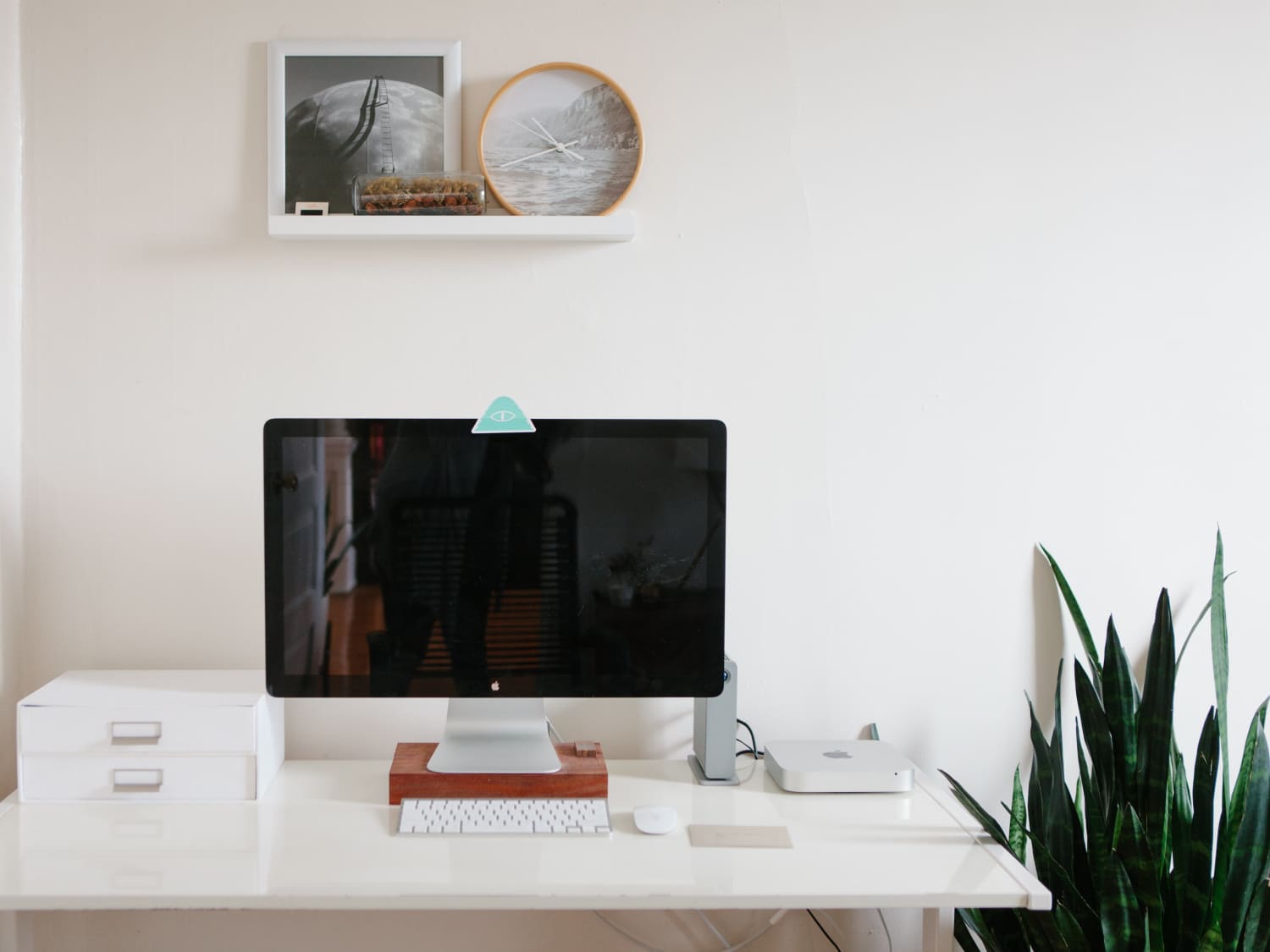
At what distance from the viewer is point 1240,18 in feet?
5.88

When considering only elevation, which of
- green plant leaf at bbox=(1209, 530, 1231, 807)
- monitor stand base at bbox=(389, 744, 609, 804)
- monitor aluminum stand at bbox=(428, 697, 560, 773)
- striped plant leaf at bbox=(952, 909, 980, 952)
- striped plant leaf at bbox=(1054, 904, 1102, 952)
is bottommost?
striped plant leaf at bbox=(952, 909, 980, 952)

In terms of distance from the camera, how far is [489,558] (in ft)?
5.00

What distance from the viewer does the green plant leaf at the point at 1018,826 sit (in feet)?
5.02

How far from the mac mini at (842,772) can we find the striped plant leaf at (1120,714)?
1.15 feet

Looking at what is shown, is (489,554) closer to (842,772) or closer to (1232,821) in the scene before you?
(842,772)

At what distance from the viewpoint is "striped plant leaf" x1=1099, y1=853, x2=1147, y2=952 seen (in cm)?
143

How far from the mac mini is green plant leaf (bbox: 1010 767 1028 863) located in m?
0.16

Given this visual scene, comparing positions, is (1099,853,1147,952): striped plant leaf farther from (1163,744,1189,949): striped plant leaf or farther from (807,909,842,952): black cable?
(807,909,842,952): black cable

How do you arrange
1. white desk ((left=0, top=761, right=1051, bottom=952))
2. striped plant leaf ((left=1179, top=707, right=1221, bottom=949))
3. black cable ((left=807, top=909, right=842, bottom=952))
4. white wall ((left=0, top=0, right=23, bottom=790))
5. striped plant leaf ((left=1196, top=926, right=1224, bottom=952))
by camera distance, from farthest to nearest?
1. black cable ((left=807, top=909, right=842, bottom=952))
2. white wall ((left=0, top=0, right=23, bottom=790))
3. striped plant leaf ((left=1179, top=707, right=1221, bottom=949))
4. striped plant leaf ((left=1196, top=926, right=1224, bottom=952))
5. white desk ((left=0, top=761, right=1051, bottom=952))

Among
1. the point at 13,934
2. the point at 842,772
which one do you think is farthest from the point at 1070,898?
the point at 13,934

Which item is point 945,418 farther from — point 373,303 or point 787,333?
point 373,303

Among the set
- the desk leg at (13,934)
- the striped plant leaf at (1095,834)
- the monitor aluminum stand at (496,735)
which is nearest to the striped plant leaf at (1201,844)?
the striped plant leaf at (1095,834)

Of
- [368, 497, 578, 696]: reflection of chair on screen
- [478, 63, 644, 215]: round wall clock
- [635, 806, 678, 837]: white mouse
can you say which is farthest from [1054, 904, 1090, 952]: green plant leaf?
[478, 63, 644, 215]: round wall clock

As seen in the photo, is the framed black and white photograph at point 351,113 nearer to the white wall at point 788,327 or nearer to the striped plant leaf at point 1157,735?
the white wall at point 788,327
